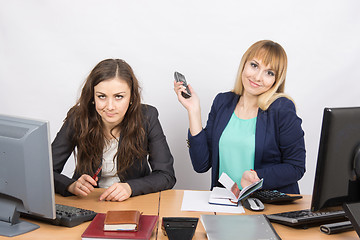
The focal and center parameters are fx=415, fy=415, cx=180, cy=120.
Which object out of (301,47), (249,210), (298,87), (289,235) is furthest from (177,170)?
(289,235)

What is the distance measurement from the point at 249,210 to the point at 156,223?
18.5 inches

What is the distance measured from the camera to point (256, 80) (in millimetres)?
2416

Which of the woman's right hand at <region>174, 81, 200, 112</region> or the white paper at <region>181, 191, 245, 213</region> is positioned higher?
the woman's right hand at <region>174, 81, 200, 112</region>

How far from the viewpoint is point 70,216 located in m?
1.65

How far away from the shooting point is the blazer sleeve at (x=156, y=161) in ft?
7.06

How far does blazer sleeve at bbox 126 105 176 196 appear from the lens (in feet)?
7.06

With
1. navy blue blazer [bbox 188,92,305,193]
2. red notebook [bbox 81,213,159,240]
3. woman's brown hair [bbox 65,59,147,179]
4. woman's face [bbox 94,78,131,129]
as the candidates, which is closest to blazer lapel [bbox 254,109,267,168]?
navy blue blazer [bbox 188,92,305,193]

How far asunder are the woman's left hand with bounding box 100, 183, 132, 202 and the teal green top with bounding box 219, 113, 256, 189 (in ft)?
2.50

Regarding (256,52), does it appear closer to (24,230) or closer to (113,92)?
(113,92)

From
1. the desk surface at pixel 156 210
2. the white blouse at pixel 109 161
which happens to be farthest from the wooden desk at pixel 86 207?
the white blouse at pixel 109 161

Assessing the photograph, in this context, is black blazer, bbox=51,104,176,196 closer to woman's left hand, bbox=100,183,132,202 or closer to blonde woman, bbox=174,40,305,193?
woman's left hand, bbox=100,183,132,202

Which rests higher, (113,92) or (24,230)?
(113,92)

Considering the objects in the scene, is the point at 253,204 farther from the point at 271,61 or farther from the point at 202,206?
the point at 271,61

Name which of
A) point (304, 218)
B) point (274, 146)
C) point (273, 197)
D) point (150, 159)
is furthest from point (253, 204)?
point (150, 159)
